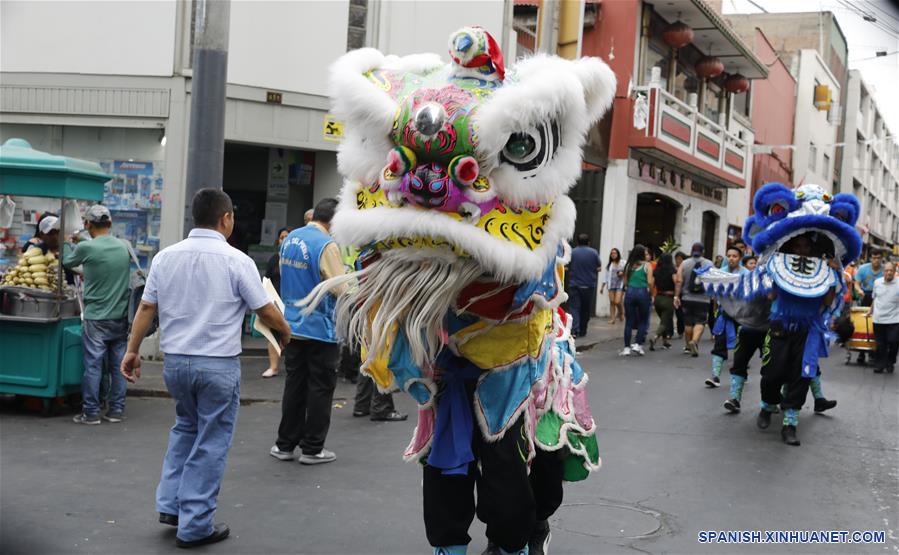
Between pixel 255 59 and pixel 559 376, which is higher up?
pixel 255 59

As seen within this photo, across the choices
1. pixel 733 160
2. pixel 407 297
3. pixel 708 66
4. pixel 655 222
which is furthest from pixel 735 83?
pixel 407 297

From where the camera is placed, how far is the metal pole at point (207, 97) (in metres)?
8.41

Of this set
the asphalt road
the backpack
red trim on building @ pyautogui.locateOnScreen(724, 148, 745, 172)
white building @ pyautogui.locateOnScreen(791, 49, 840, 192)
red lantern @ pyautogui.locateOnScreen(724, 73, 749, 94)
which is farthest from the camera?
white building @ pyautogui.locateOnScreen(791, 49, 840, 192)

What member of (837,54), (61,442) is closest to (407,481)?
(61,442)

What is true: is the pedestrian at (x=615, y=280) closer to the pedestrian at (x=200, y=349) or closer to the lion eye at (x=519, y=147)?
the pedestrian at (x=200, y=349)

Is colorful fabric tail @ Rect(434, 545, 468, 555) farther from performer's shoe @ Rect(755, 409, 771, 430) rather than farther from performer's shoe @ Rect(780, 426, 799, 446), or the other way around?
performer's shoe @ Rect(755, 409, 771, 430)

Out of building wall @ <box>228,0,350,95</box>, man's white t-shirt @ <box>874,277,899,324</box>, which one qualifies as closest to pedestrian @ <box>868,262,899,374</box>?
man's white t-shirt @ <box>874,277,899,324</box>

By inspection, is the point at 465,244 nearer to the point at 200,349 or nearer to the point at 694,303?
the point at 200,349

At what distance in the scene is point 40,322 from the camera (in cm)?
760

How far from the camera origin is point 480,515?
11.6ft

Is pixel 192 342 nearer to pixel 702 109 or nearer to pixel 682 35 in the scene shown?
pixel 682 35

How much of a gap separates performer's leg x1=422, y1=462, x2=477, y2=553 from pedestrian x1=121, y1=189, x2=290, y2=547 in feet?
5.00

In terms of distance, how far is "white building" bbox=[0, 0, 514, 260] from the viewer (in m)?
11.7

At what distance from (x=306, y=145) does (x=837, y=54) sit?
38.7 metres
